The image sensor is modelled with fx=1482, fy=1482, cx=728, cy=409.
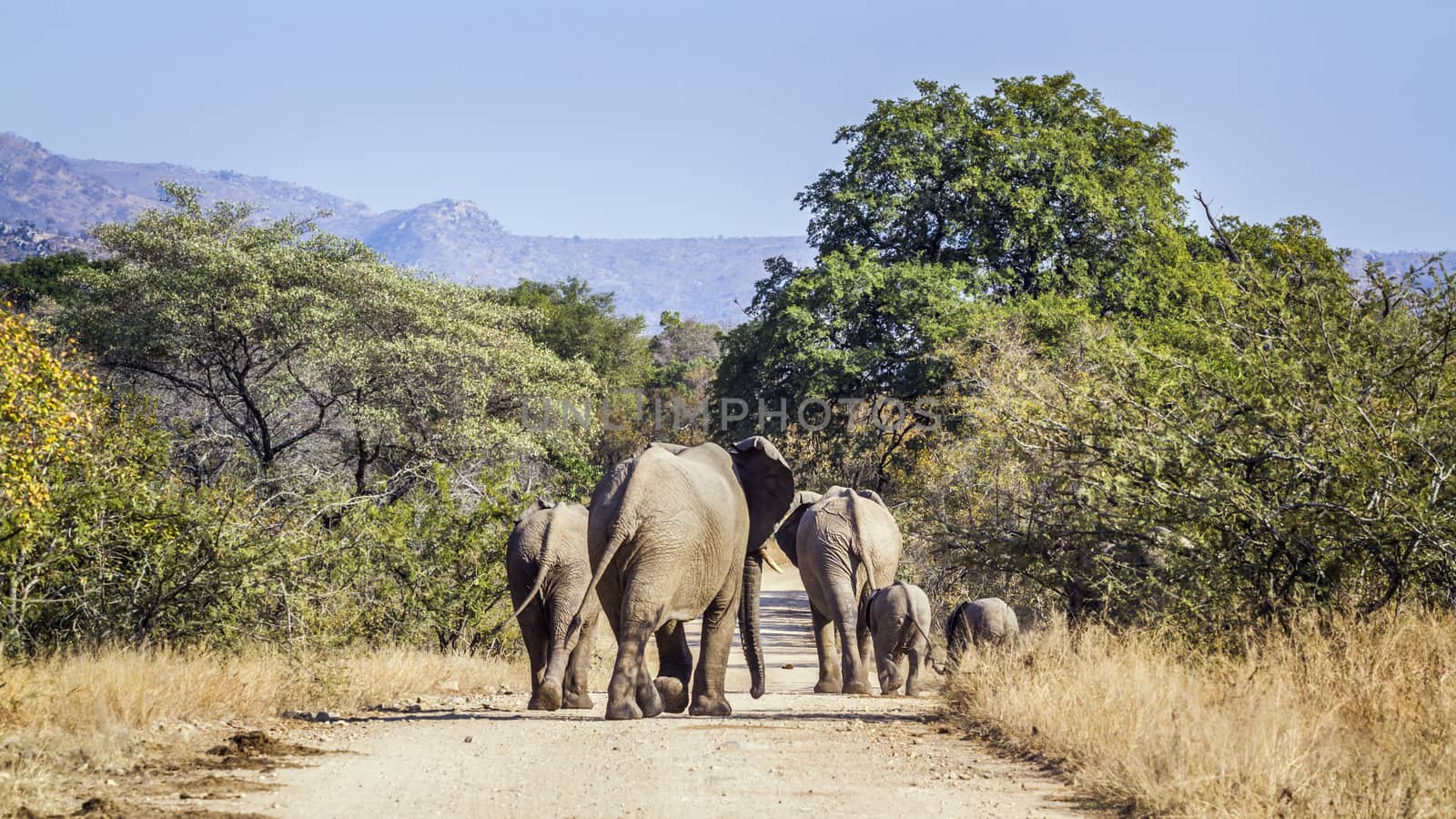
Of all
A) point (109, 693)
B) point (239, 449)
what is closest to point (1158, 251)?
point (239, 449)

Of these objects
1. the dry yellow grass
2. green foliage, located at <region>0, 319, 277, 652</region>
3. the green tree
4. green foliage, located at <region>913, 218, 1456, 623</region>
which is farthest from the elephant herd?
the green tree

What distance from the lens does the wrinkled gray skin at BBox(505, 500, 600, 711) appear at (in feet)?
42.3

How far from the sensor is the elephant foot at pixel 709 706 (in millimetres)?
12289

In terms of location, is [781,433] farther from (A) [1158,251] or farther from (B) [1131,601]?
(B) [1131,601]

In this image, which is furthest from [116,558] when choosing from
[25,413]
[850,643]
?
[850,643]

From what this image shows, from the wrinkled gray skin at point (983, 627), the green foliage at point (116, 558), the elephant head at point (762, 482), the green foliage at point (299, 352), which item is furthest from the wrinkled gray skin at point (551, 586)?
the green foliage at point (299, 352)

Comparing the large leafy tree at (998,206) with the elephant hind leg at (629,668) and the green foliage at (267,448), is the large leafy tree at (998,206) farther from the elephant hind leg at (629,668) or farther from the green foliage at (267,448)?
the elephant hind leg at (629,668)

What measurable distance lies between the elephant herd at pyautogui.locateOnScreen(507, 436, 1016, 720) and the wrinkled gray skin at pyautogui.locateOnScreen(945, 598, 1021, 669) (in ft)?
0.05

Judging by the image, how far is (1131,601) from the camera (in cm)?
1361

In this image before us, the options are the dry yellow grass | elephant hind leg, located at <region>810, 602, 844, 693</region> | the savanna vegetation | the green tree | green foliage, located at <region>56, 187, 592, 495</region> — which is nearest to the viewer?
the dry yellow grass

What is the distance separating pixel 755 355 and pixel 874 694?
18.4 metres

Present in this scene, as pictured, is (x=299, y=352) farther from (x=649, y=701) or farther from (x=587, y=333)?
(x=587, y=333)

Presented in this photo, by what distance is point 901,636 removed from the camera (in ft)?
51.2

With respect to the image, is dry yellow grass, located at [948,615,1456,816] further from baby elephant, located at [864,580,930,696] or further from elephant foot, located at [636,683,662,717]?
baby elephant, located at [864,580,930,696]
